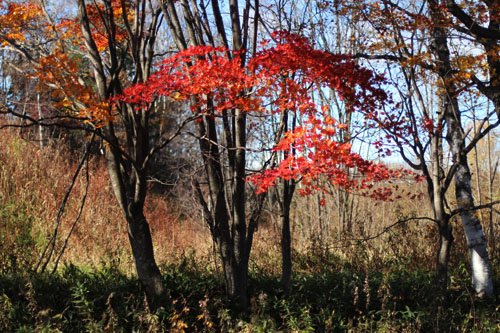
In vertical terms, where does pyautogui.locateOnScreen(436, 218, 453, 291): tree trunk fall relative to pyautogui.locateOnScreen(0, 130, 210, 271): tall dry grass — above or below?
below

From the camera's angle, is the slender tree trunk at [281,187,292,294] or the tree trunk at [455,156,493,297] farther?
the tree trunk at [455,156,493,297]

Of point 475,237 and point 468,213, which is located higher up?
point 468,213

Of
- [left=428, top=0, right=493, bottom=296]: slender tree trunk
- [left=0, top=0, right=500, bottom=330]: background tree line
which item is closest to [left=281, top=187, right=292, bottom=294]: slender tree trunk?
[left=0, top=0, right=500, bottom=330]: background tree line

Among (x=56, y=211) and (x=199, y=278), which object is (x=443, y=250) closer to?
(x=199, y=278)

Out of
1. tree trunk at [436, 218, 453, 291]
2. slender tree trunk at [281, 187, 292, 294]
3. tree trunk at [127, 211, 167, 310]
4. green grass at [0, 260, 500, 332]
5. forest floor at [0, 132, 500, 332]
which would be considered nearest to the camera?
green grass at [0, 260, 500, 332]

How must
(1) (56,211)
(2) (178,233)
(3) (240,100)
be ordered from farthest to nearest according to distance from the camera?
(2) (178,233) → (1) (56,211) → (3) (240,100)

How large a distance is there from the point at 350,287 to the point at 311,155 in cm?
261

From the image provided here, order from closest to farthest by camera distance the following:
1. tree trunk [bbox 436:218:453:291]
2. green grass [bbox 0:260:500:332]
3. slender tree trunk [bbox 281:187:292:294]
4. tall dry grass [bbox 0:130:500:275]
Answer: green grass [bbox 0:260:500:332] < tree trunk [bbox 436:218:453:291] < slender tree trunk [bbox 281:187:292:294] < tall dry grass [bbox 0:130:500:275]

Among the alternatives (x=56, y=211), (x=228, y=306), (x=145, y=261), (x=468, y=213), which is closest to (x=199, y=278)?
(x=228, y=306)

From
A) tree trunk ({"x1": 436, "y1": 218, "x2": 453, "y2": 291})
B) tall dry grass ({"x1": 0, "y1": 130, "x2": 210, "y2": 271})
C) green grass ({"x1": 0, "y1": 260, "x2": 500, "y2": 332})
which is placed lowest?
green grass ({"x1": 0, "y1": 260, "x2": 500, "y2": 332})

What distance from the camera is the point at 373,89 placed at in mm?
5332

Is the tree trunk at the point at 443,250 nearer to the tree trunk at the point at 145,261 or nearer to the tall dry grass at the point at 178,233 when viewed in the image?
the tall dry grass at the point at 178,233

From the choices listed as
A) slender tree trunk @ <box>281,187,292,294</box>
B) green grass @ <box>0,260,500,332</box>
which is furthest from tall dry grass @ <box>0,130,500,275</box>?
green grass @ <box>0,260,500,332</box>

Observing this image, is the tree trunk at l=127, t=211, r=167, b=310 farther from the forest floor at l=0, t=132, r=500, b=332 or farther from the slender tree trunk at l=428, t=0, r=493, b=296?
the slender tree trunk at l=428, t=0, r=493, b=296
